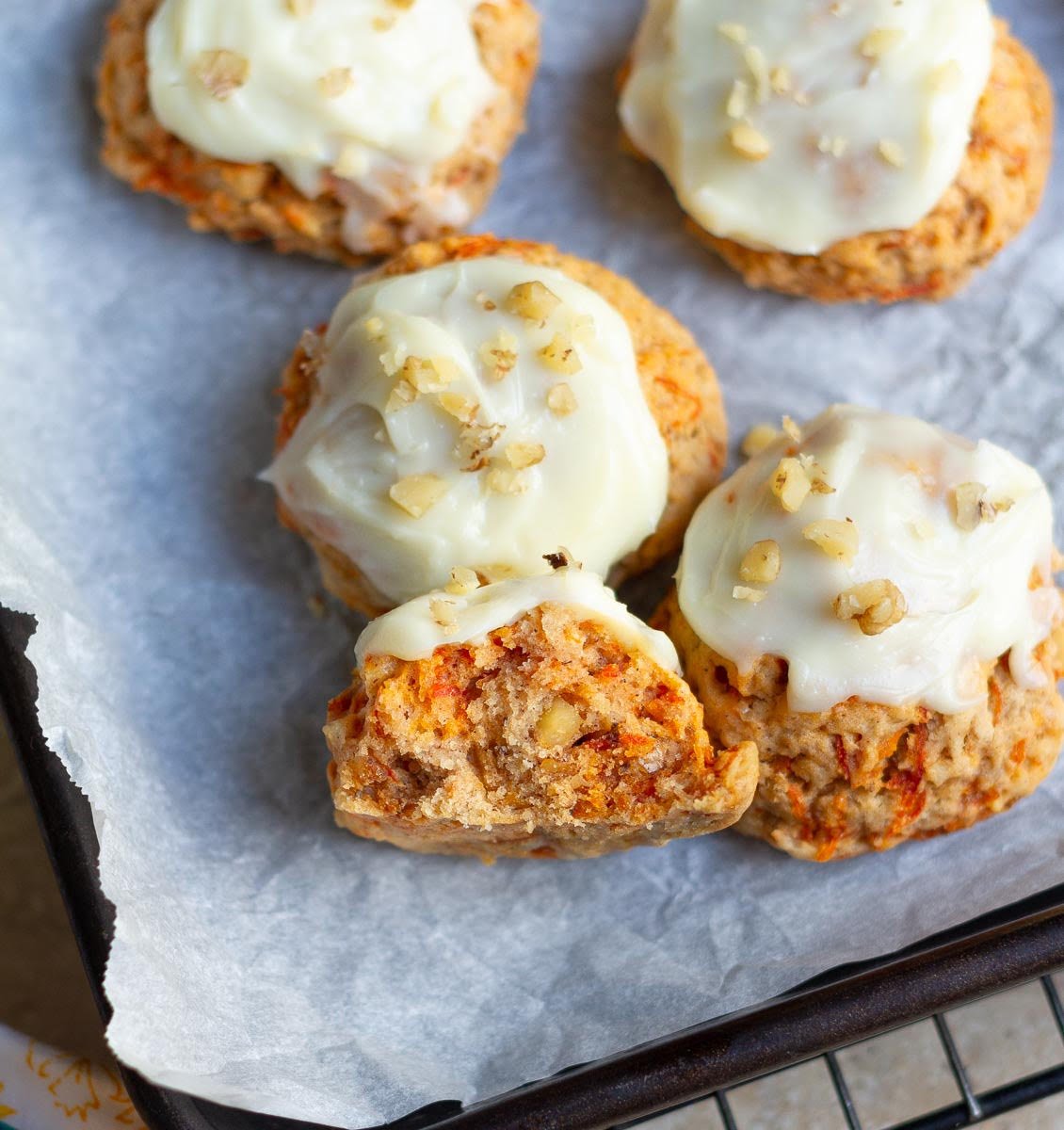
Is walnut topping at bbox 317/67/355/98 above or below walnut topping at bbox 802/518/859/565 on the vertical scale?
above

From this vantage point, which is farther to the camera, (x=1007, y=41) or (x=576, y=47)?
(x=576, y=47)

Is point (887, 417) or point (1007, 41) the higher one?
point (1007, 41)

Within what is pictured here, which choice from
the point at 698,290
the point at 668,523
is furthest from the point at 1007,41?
the point at 668,523

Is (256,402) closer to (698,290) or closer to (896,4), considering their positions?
(698,290)

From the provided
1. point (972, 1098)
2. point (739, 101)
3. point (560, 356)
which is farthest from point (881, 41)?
point (972, 1098)

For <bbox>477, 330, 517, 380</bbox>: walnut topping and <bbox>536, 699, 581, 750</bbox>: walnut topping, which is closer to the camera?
<bbox>536, 699, 581, 750</bbox>: walnut topping

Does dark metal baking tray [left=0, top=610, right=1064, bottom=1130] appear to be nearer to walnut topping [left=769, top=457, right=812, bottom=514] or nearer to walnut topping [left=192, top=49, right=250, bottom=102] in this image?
walnut topping [left=769, top=457, right=812, bottom=514]

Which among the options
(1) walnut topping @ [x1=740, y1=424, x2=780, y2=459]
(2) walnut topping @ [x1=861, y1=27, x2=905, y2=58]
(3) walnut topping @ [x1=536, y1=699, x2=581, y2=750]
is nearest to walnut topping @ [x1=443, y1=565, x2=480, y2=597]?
(3) walnut topping @ [x1=536, y1=699, x2=581, y2=750]

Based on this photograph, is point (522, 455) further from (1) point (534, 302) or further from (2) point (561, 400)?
(1) point (534, 302)
